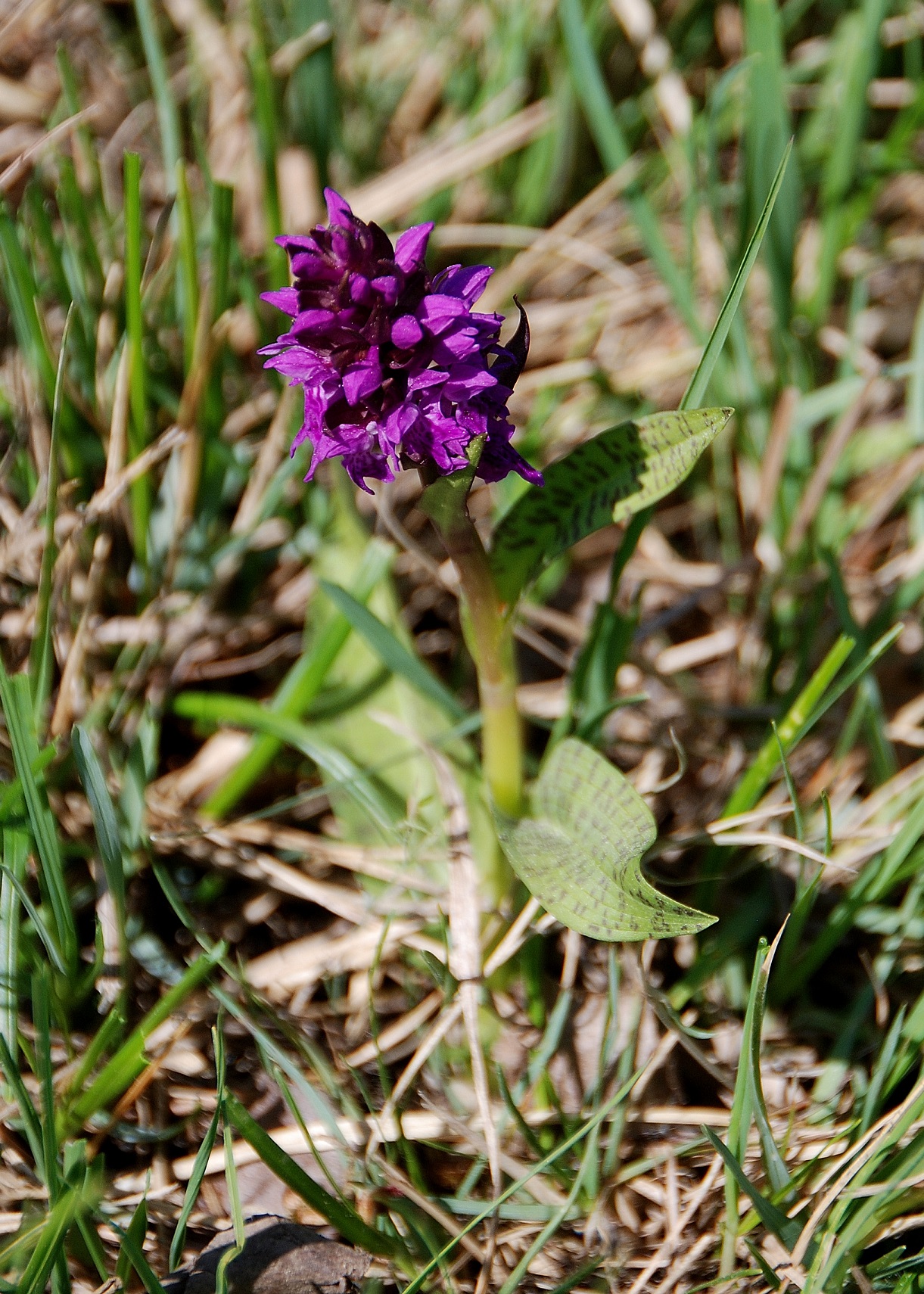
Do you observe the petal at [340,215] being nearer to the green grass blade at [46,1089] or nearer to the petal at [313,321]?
the petal at [313,321]

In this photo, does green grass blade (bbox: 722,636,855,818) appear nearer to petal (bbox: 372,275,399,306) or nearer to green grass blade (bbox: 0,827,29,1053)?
petal (bbox: 372,275,399,306)

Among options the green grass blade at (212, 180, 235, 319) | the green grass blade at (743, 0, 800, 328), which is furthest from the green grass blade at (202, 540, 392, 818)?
the green grass blade at (743, 0, 800, 328)

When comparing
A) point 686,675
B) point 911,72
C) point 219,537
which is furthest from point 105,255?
point 911,72

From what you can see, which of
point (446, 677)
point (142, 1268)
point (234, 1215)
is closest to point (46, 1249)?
point (142, 1268)

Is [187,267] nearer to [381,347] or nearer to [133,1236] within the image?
[381,347]

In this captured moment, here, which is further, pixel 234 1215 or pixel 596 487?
pixel 596 487

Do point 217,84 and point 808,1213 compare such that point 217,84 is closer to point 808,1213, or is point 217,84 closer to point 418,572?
point 418,572

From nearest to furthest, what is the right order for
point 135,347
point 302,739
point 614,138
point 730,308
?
point 730,308, point 302,739, point 135,347, point 614,138
